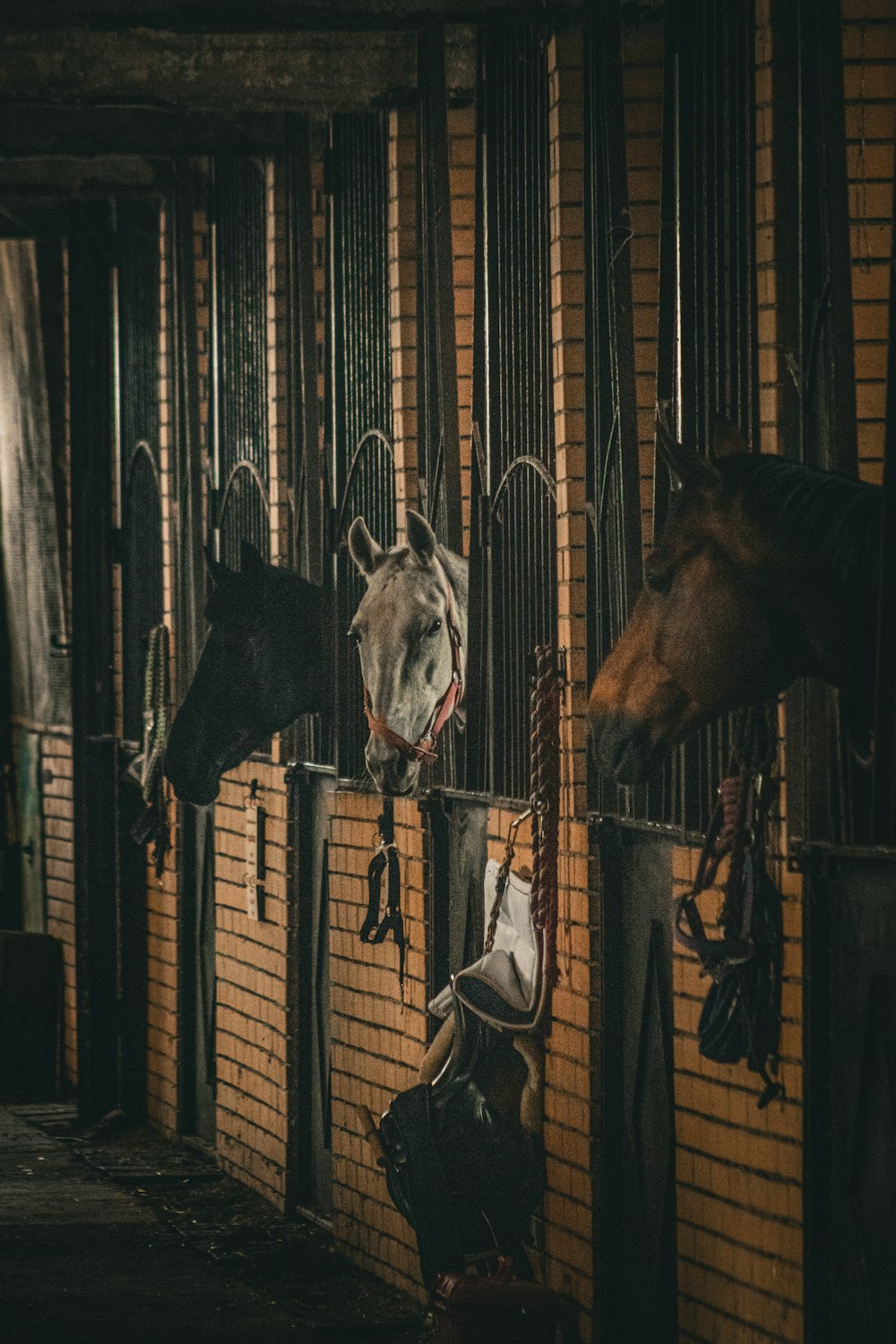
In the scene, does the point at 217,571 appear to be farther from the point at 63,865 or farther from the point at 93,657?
the point at 63,865

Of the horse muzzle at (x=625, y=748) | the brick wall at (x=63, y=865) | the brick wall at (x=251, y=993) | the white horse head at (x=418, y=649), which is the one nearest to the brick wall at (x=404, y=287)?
the white horse head at (x=418, y=649)

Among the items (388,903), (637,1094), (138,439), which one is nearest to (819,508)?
(637,1094)

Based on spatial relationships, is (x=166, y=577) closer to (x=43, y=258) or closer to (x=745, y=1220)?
(x=43, y=258)

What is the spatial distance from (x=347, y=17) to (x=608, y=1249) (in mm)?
4049

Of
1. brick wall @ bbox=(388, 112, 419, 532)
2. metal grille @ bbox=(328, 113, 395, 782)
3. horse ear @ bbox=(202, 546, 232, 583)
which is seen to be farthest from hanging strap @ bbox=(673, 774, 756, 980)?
horse ear @ bbox=(202, 546, 232, 583)

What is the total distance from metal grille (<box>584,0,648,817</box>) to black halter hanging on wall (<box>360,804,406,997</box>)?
2.01m

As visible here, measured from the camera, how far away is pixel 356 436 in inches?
393

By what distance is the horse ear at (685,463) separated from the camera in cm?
569

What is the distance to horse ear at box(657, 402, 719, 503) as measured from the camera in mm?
5691

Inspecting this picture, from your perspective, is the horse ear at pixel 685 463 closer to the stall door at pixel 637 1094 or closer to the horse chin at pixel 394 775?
the stall door at pixel 637 1094

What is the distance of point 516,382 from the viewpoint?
8227mm

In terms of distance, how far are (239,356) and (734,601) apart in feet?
20.8

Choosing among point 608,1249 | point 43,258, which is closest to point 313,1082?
point 608,1249

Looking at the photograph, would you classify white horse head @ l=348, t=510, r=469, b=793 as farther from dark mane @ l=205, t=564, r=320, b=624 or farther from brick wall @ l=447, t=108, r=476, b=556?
dark mane @ l=205, t=564, r=320, b=624
